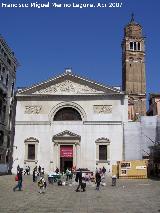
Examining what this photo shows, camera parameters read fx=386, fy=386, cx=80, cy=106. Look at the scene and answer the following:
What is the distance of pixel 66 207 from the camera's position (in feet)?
49.8

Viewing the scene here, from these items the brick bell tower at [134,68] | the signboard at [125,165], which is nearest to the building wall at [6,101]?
the signboard at [125,165]

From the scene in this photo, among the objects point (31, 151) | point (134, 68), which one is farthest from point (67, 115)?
point (134, 68)

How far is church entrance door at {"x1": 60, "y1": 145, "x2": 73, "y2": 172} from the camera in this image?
46.6m

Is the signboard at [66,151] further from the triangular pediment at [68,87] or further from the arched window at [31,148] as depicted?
the triangular pediment at [68,87]

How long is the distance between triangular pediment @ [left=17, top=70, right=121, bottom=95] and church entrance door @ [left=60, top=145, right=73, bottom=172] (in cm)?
674

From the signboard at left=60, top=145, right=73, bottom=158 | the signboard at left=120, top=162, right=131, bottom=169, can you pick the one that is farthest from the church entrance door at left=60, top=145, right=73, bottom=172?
the signboard at left=120, top=162, right=131, bottom=169

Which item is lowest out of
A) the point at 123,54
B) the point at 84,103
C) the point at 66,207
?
the point at 66,207

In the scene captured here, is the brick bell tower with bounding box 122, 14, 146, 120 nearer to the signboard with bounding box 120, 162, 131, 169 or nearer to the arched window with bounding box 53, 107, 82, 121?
the arched window with bounding box 53, 107, 82, 121

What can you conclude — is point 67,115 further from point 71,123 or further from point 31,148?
point 31,148

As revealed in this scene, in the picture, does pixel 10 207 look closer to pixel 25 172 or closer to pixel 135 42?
pixel 25 172

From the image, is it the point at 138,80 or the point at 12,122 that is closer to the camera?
the point at 12,122

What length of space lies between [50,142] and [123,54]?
35849 millimetres

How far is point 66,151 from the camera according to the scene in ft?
153

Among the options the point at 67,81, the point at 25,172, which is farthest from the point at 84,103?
the point at 25,172
